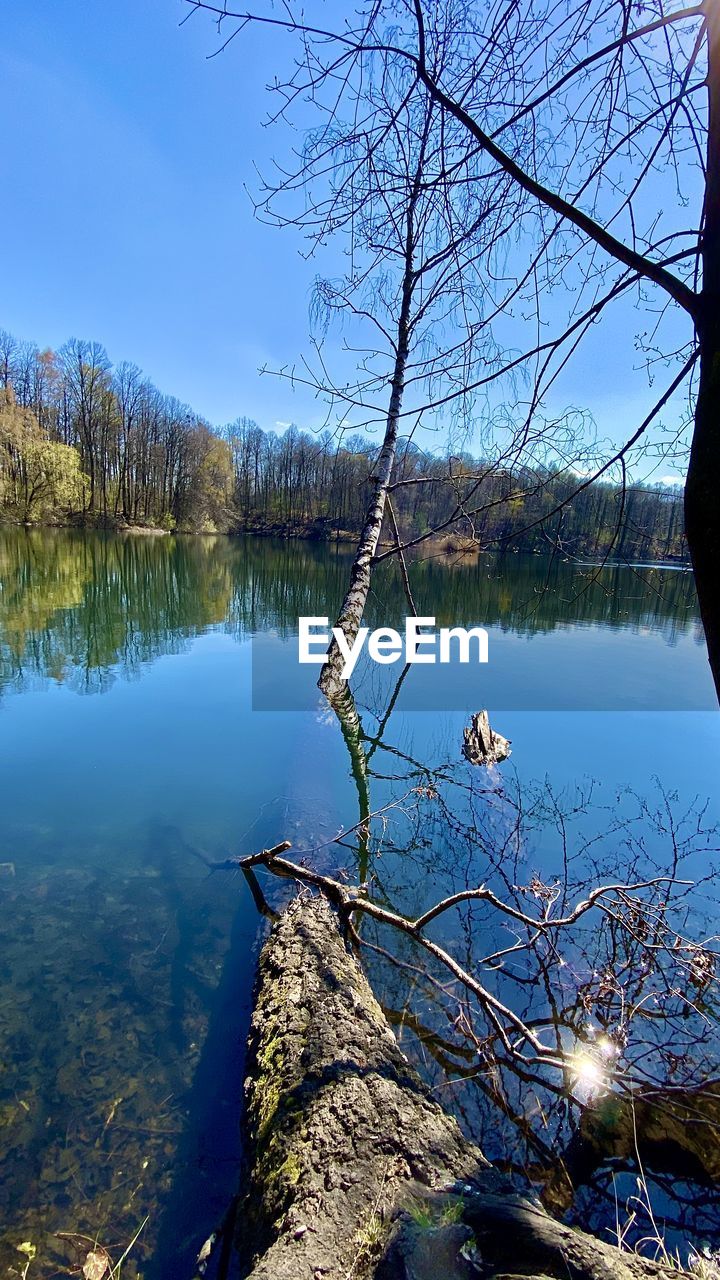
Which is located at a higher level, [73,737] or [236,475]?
[236,475]

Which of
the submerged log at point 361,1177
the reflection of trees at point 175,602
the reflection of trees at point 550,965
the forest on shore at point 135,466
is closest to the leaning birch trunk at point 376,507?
the reflection of trees at point 175,602

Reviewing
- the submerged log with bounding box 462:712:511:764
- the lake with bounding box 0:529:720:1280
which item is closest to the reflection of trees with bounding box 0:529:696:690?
the lake with bounding box 0:529:720:1280

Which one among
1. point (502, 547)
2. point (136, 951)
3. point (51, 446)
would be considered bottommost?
point (136, 951)

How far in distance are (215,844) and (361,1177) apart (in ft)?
8.45

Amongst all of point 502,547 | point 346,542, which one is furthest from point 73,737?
point 346,542

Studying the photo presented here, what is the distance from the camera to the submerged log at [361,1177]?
110 centimetres

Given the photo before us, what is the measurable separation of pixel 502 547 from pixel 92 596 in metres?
15.0

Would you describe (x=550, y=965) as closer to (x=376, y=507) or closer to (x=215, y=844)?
(x=215, y=844)

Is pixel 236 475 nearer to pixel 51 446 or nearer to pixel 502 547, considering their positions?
pixel 51 446

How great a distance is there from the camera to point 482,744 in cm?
567

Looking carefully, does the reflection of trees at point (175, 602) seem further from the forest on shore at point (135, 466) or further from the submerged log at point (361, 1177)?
the forest on shore at point (135, 466)

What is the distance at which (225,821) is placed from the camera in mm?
4039

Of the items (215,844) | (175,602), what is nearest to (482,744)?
(215,844)

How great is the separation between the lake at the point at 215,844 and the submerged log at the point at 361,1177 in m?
0.32
